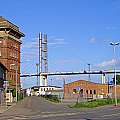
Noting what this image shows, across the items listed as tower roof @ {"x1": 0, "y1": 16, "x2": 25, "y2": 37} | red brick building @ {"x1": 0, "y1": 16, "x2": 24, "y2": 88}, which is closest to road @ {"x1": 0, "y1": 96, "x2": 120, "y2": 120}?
red brick building @ {"x1": 0, "y1": 16, "x2": 24, "y2": 88}

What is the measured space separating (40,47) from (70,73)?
20.2 metres

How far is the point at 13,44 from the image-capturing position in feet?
324

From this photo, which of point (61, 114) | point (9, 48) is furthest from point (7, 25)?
point (61, 114)

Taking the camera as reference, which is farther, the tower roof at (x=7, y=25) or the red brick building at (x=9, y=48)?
the tower roof at (x=7, y=25)

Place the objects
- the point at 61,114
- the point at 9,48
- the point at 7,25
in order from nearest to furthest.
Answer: the point at 61,114, the point at 9,48, the point at 7,25

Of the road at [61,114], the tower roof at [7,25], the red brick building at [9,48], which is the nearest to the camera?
the road at [61,114]

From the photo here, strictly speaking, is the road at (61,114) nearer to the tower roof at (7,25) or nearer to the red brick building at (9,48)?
the red brick building at (9,48)

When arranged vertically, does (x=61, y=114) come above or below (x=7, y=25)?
below

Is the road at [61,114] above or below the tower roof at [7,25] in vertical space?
below

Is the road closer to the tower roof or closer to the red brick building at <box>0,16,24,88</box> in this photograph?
the red brick building at <box>0,16,24,88</box>

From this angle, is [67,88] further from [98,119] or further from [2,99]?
[98,119]

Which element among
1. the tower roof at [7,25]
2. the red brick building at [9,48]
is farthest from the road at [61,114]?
the tower roof at [7,25]

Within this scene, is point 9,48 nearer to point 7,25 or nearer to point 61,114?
point 7,25

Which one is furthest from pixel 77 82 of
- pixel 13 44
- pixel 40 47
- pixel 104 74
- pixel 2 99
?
pixel 2 99
